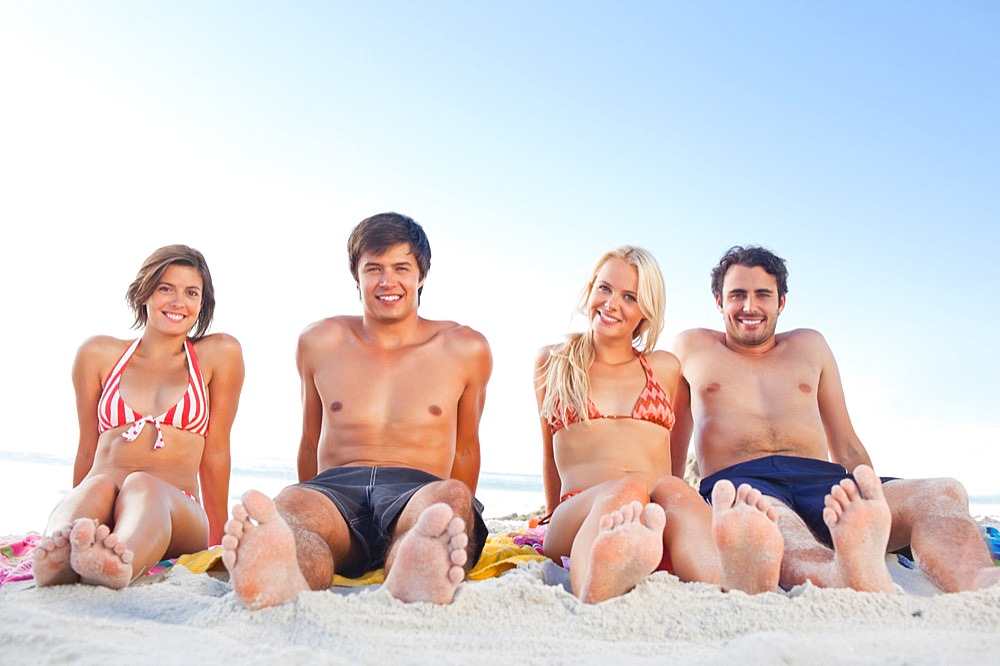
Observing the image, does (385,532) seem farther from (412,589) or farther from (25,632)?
(25,632)

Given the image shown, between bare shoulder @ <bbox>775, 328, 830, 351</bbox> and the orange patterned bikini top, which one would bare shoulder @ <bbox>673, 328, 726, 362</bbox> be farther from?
the orange patterned bikini top

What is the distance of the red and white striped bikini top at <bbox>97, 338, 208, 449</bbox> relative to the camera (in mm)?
3834

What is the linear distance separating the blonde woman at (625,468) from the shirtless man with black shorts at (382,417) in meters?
0.43

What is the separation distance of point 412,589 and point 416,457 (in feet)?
4.28

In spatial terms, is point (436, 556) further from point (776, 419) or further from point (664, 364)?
point (776, 419)

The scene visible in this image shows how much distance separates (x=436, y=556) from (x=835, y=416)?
9.86 ft

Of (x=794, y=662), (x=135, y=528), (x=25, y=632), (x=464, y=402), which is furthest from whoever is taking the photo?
(x=464, y=402)

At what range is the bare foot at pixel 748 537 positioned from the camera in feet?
7.91

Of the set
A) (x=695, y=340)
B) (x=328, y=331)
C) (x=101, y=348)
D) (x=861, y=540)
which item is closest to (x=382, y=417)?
(x=328, y=331)

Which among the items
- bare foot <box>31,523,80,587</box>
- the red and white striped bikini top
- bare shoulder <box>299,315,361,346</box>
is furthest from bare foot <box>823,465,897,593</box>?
the red and white striped bikini top

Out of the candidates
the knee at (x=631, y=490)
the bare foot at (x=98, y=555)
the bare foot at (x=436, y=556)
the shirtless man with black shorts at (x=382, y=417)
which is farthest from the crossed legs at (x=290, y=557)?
the knee at (x=631, y=490)

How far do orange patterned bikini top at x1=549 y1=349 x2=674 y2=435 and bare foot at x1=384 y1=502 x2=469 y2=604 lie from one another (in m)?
1.56

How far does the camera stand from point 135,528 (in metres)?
2.98

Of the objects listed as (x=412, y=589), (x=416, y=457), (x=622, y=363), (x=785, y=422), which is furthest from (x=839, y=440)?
(x=412, y=589)
